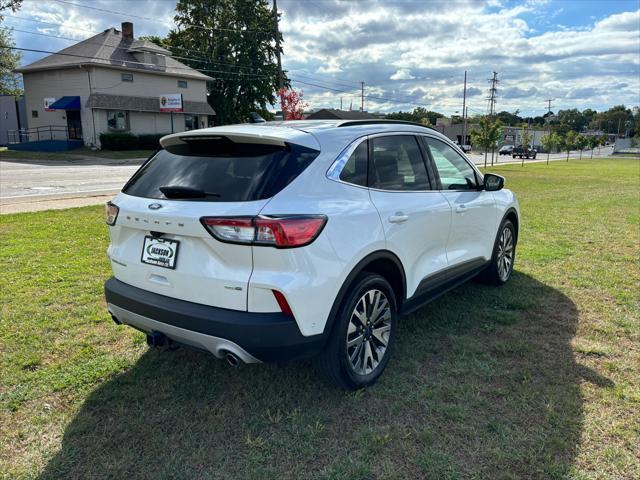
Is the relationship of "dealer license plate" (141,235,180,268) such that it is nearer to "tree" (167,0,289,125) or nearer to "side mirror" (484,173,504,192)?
"side mirror" (484,173,504,192)

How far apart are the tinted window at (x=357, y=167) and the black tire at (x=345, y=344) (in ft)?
2.03

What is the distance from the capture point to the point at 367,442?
283 centimetres

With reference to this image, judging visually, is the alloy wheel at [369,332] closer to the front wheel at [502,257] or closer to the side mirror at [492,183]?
the side mirror at [492,183]

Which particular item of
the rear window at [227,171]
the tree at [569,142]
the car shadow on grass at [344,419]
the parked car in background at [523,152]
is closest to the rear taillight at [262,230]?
the rear window at [227,171]

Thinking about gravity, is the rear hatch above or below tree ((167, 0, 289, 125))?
below

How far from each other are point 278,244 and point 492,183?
3038 millimetres

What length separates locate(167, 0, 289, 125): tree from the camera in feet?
154

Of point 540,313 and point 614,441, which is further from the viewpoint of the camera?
point 540,313

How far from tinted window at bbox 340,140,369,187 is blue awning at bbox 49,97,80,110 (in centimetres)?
3666

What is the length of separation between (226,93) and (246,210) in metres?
48.0

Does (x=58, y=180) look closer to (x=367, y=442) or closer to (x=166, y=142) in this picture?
(x=166, y=142)

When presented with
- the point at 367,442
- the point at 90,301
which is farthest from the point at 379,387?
the point at 90,301

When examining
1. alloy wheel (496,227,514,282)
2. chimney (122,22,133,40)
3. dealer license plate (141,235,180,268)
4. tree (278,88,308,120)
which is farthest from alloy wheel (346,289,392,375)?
chimney (122,22,133,40)

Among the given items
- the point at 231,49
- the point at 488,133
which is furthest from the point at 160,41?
the point at 488,133
